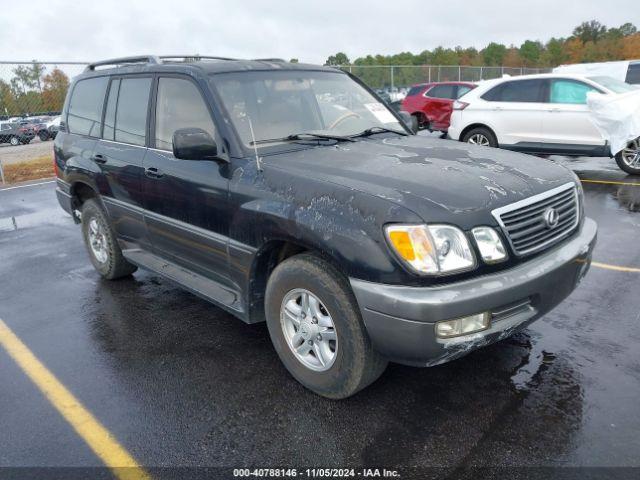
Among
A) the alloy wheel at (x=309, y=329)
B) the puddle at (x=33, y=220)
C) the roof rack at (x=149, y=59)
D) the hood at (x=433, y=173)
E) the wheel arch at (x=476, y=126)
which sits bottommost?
the puddle at (x=33, y=220)

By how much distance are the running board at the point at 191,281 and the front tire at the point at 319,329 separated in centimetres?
31

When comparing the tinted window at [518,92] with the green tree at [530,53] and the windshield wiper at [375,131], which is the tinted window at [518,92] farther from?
the green tree at [530,53]

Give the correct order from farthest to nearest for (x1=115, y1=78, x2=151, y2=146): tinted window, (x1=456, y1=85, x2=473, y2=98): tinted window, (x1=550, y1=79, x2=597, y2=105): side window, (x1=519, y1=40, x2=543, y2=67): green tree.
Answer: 1. (x1=519, y1=40, x2=543, y2=67): green tree
2. (x1=456, y1=85, x2=473, y2=98): tinted window
3. (x1=550, y1=79, x2=597, y2=105): side window
4. (x1=115, y1=78, x2=151, y2=146): tinted window

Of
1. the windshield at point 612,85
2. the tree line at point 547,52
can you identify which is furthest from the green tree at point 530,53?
the windshield at point 612,85

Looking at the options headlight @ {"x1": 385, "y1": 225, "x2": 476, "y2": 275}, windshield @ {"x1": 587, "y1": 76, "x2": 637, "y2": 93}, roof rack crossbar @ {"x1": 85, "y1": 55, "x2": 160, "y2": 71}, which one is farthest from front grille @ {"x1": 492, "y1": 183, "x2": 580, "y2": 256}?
windshield @ {"x1": 587, "y1": 76, "x2": 637, "y2": 93}

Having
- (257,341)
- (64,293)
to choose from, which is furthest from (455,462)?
(64,293)

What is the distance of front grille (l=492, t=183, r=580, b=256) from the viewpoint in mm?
2693

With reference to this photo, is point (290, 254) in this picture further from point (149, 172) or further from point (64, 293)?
point (64, 293)

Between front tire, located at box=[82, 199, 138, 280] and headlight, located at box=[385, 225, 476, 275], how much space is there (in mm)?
3198

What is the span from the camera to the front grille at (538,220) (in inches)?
106

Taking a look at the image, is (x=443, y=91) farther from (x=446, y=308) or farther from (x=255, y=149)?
(x=446, y=308)

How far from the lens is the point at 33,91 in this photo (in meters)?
15.3

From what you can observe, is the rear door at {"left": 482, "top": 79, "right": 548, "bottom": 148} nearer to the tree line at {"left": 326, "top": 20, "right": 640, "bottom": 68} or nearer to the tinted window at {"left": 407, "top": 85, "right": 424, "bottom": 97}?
the tinted window at {"left": 407, "top": 85, "right": 424, "bottom": 97}

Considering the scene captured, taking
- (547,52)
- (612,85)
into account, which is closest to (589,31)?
(547,52)
